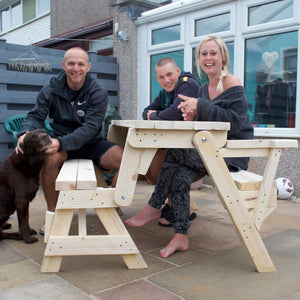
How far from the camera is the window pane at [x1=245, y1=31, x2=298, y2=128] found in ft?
14.6

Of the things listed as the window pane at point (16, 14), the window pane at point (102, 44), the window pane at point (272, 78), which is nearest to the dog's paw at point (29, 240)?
the window pane at point (272, 78)

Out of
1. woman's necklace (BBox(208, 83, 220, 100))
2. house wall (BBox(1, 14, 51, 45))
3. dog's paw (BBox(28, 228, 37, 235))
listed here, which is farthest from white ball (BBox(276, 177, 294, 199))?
house wall (BBox(1, 14, 51, 45))

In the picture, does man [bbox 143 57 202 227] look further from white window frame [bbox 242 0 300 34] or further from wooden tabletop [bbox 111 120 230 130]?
white window frame [bbox 242 0 300 34]

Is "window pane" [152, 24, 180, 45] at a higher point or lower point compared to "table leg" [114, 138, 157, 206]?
higher

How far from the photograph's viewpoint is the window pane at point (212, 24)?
4988 mm

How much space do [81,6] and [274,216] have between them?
405 inches

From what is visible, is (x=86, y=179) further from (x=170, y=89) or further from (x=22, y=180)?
(x=170, y=89)

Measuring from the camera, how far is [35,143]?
262 cm

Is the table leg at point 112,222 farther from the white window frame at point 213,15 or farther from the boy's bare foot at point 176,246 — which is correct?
the white window frame at point 213,15

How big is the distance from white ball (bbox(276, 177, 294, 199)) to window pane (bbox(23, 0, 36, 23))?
40.8ft

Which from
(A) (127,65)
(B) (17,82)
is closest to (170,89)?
(B) (17,82)

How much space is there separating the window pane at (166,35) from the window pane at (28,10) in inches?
376

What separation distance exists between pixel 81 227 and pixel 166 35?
4351 millimetres

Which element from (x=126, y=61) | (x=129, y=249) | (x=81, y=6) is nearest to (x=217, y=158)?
(x=129, y=249)
